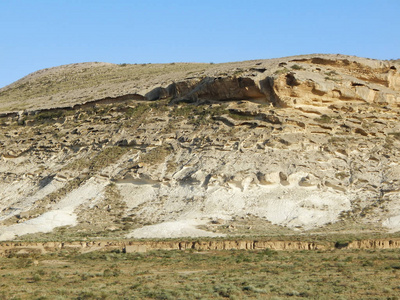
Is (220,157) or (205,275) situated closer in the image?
(205,275)

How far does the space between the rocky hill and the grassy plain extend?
5693 mm

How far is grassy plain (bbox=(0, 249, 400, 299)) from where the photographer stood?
17.6 m

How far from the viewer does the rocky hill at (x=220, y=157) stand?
33.3m

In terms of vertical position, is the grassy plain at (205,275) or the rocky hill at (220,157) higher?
the rocky hill at (220,157)

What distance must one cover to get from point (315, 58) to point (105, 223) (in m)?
16.7

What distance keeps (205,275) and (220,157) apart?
16.0 metres

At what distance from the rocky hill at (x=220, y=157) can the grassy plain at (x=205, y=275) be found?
18.7 ft

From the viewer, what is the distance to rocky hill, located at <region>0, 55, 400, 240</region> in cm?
3334

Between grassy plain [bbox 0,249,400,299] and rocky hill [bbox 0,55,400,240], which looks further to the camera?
rocky hill [bbox 0,55,400,240]

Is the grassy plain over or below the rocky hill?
below

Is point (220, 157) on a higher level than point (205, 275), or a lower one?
higher

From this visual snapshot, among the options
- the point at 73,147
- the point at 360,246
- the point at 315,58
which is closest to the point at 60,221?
the point at 73,147

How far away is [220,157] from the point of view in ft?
120

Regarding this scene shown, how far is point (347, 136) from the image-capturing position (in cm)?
3806
